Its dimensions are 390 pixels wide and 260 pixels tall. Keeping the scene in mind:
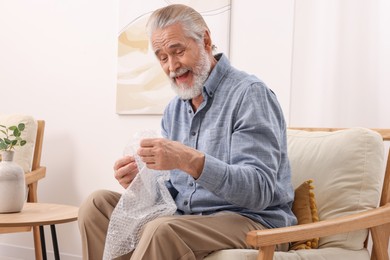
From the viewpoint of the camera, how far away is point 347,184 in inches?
74.9

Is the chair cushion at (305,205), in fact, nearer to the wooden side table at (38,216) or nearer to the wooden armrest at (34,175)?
the wooden side table at (38,216)

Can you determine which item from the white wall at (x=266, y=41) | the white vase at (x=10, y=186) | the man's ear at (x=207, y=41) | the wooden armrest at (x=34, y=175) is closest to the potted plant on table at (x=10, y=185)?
the white vase at (x=10, y=186)

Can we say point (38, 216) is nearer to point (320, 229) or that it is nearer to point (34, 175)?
point (34, 175)

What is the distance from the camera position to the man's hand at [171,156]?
1.54m

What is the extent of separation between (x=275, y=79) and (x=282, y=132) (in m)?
0.96

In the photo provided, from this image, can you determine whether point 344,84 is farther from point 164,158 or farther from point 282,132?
point 164,158

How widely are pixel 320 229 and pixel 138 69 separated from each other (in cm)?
183

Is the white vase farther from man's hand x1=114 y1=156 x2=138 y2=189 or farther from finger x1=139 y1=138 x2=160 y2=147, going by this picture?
finger x1=139 y1=138 x2=160 y2=147

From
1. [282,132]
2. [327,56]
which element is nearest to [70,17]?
[327,56]

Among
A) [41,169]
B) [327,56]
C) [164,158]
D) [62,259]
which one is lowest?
[62,259]

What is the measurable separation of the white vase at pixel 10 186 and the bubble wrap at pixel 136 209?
80 cm

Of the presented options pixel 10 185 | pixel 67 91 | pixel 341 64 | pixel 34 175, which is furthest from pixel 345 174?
pixel 67 91

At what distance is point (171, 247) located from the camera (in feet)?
4.90

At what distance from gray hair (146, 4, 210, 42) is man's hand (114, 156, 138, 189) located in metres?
0.43
